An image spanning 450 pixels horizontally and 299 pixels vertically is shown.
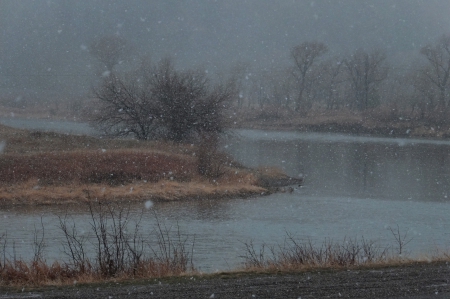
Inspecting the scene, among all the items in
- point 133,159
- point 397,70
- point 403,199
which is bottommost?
point 403,199

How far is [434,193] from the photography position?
33.1m

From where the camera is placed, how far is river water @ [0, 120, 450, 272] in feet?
64.3

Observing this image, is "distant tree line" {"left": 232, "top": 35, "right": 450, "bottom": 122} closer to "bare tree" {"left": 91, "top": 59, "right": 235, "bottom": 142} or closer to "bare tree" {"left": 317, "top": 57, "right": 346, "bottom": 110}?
"bare tree" {"left": 317, "top": 57, "right": 346, "bottom": 110}

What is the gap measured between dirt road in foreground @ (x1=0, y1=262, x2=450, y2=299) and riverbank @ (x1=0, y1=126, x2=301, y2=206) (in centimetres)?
1870

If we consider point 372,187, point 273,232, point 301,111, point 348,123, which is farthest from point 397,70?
point 273,232

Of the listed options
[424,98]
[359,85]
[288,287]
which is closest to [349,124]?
[424,98]

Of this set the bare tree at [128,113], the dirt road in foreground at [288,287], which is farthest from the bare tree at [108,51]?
the dirt road in foreground at [288,287]

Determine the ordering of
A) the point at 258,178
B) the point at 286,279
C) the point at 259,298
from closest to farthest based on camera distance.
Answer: the point at 259,298, the point at 286,279, the point at 258,178

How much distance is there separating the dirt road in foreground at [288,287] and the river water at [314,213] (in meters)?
4.46

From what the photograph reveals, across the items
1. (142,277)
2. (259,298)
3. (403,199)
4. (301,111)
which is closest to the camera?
(259,298)

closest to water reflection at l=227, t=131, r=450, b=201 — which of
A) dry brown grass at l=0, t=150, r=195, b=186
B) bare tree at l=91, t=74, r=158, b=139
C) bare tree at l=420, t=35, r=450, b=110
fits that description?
bare tree at l=91, t=74, r=158, b=139

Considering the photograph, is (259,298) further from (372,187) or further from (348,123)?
(348,123)

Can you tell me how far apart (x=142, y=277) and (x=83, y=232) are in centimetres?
1120

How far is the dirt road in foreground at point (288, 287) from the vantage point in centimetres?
805
